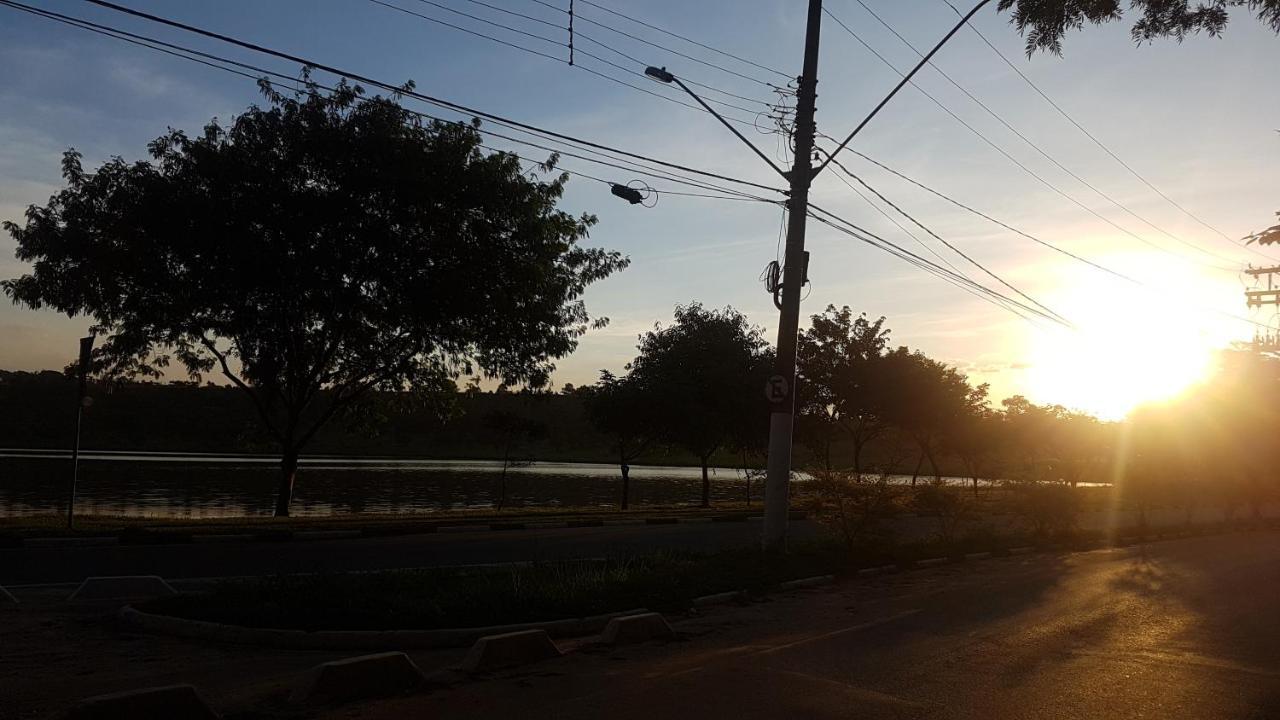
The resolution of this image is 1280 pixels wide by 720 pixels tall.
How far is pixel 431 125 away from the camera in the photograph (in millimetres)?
22688

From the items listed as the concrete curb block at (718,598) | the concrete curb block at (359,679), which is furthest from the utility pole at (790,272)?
the concrete curb block at (359,679)

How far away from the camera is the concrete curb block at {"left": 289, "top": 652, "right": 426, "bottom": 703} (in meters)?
6.11

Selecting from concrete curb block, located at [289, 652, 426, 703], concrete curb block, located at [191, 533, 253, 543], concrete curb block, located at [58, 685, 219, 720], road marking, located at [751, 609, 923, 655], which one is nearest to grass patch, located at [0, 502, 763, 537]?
concrete curb block, located at [191, 533, 253, 543]

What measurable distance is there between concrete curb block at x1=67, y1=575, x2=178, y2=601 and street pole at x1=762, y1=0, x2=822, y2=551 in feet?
26.7

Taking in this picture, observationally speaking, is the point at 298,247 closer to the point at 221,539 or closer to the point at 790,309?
the point at 221,539

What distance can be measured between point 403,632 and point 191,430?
8159cm

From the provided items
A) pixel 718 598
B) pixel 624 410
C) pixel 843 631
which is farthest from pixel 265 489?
pixel 843 631

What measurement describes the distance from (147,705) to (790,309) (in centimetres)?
1164

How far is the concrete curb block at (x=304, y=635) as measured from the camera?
8.05 m

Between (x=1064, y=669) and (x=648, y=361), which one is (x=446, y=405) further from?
(x=1064, y=669)

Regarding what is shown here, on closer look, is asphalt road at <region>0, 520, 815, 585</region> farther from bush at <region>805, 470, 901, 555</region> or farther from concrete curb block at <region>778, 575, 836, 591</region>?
concrete curb block at <region>778, 575, 836, 591</region>

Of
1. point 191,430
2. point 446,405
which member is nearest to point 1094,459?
point 446,405

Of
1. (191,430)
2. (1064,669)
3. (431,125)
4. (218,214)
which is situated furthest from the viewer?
(191,430)

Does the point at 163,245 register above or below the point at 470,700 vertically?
above
